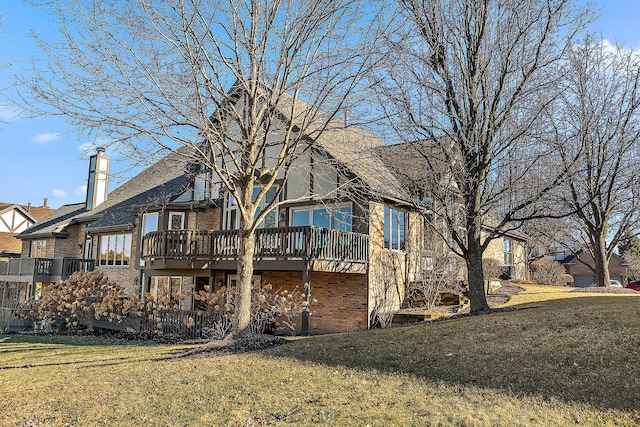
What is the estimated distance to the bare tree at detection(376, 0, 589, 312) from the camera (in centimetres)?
1152

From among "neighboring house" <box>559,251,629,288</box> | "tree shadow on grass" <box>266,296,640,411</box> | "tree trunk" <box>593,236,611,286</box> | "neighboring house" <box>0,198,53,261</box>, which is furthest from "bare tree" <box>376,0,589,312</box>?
"neighboring house" <box>559,251,629,288</box>

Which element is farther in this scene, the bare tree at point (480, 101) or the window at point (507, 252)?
the window at point (507, 252)

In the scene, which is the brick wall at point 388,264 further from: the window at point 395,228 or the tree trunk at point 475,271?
the tree trunk at point 475,271

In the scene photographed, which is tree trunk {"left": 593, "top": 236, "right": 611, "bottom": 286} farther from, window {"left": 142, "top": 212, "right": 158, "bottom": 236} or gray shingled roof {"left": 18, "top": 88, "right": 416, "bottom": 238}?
window {"left": 142, "top": 212, "right": 158, "bottom": 236}

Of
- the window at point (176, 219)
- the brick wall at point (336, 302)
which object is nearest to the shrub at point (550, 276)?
the brick wall at point (336, 302)

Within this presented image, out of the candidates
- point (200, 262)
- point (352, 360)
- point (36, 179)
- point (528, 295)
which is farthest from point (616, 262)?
point (36, 179)

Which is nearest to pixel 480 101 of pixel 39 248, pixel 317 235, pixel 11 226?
pixel 317 235

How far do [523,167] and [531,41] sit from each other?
10.3 feet

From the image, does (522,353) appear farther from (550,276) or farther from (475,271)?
(550,276)

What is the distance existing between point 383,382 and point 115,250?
888 inches

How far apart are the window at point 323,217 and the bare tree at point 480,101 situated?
4.87 meters

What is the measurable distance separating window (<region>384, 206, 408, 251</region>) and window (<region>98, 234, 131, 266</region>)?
→ 1454cm

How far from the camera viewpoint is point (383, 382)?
6758 millimetres

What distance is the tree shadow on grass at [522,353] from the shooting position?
5.86 meters
